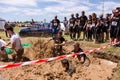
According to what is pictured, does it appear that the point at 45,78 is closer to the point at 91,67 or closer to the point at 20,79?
the point at 20,79

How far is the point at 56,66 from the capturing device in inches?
478

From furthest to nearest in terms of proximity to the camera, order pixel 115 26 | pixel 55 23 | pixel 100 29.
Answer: pixel 55 23 → pixel 100 29 → pixel 115 26

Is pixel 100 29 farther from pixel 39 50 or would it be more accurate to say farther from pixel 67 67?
pixel 67 67

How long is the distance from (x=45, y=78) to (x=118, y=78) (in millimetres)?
2663

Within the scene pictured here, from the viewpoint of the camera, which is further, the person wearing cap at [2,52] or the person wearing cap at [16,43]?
the person wearing cap at [2,52]

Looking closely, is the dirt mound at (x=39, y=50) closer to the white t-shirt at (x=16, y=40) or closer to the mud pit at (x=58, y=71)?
the mud pit at (x=58, y=71)

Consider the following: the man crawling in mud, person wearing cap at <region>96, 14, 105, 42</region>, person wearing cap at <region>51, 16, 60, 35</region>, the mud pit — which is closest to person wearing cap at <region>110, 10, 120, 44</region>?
the mud pit

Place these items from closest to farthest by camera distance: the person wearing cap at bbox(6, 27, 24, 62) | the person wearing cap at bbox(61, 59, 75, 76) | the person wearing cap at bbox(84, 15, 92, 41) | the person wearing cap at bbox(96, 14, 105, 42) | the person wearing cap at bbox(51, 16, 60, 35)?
the person wearing cap at bbox(61, 59, 75, 76), the person wearing cap at bbox(6, 27, 24, 62), the person wearing cap at bbox(96, 14, 105, 42), the person wearing cap at bbox(84, 15, 92, 41), the person wearing cap at bbox(51, 16, 60, 35)

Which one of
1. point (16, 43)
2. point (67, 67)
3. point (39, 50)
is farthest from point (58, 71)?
point (39, 50)

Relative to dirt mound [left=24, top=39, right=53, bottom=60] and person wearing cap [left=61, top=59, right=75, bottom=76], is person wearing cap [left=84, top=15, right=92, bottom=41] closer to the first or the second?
dirt mound [left=24, top=39, right=53, bottom=60]

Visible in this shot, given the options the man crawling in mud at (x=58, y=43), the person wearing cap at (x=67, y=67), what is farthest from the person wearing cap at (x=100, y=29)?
the person wearing cap at (x=67, y=67)

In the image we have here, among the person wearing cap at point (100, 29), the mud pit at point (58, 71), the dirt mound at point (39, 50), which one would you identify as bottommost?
the mud pit at point (58, 71)

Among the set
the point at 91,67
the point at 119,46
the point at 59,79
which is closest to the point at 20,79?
the point at 59,79

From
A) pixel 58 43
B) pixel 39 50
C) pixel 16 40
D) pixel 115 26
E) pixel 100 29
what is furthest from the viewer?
pixel 100 29
